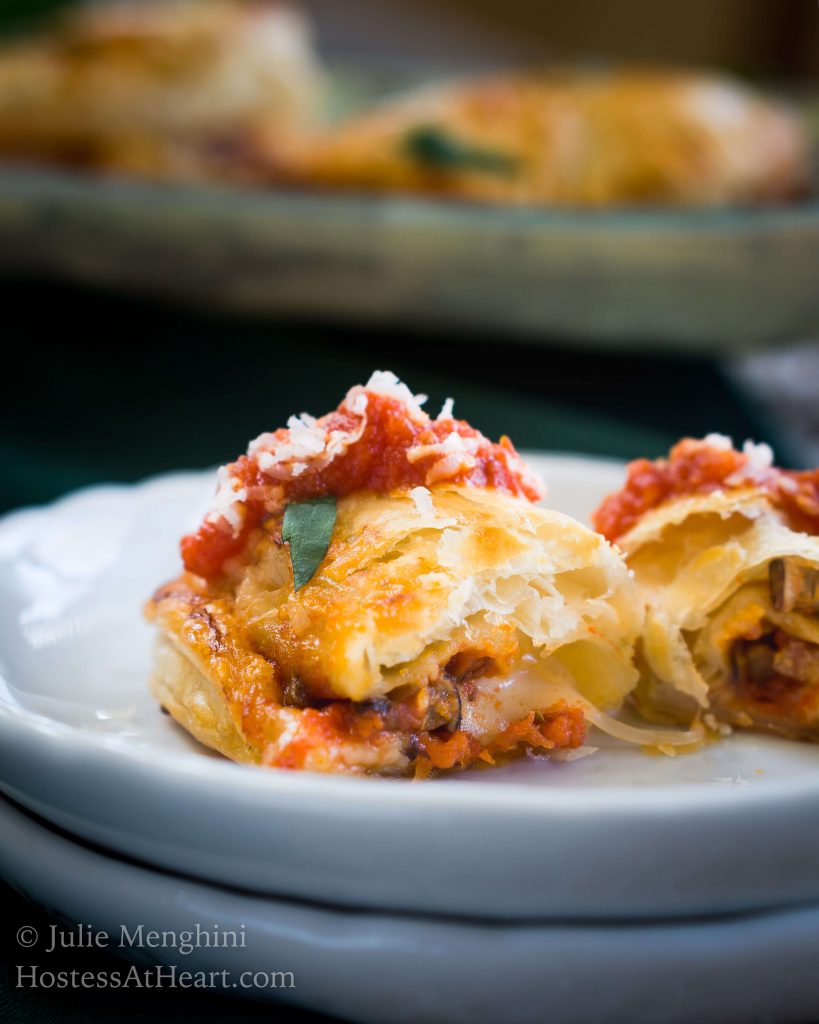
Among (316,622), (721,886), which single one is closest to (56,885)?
(316,622)

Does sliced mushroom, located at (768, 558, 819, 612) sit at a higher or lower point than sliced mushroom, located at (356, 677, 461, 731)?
higher

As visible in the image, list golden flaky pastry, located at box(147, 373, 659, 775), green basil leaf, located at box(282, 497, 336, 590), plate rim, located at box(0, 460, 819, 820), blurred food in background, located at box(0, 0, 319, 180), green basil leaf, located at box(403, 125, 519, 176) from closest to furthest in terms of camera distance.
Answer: plate rim, located at box(0, 460, 819, 820) < golden flaky pastry, located at box(147, 373, 659, 775) < green basil leaf, located at box(282, 497, 336, 590) < green basil leaf, located at box(403, 125, 519, 176) < blurred food in background, located at box(0, 0, 319, 180)

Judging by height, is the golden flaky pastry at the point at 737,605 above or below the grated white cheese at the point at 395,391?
below

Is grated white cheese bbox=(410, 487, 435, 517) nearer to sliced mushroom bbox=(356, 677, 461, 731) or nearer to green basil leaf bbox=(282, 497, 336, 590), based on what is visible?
green basil leaf bbox=(282, 497, 336, 590)

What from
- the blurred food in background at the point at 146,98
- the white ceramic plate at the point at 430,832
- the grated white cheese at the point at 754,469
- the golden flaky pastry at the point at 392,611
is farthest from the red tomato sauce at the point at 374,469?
the blurred food in background at the point at 146,98

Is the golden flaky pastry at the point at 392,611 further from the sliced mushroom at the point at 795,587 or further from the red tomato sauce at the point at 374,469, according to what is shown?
the sliced mushroom at the point at 795,587

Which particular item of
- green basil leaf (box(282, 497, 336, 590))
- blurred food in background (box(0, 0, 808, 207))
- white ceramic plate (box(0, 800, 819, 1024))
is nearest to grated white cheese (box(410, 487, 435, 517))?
green basil leaf (box(282, 497, 336, 590))

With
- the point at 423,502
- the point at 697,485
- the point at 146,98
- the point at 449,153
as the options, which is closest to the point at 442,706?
the point at 423,502

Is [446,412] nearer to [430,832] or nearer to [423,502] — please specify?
[423,502]
